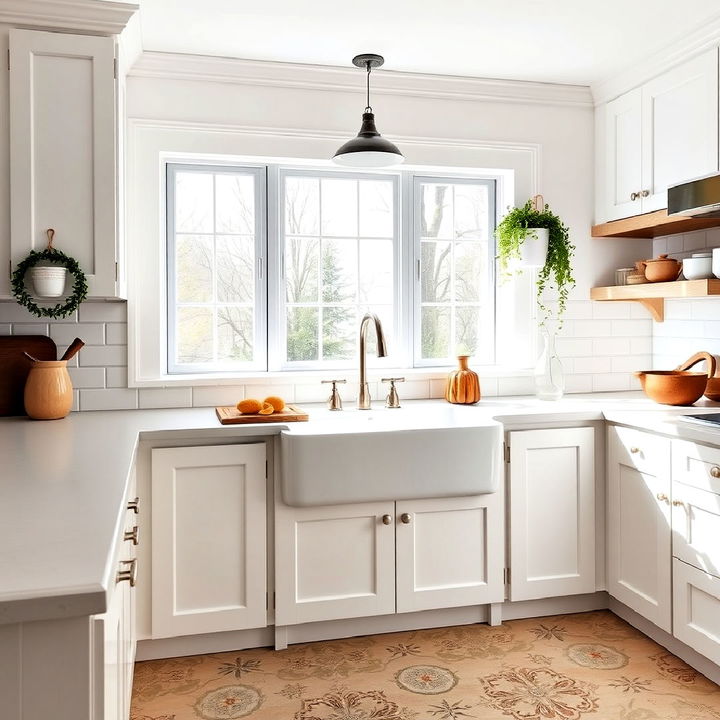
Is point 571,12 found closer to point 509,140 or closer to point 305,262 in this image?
point 509,140

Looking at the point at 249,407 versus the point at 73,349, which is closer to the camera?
the point at 249,407

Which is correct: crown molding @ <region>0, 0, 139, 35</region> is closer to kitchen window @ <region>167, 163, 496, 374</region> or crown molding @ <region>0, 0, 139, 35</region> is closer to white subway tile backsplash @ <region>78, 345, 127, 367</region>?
kitchen window @ <region>167, 163, 496, 374</region>

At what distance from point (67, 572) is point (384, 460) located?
1.64 metres

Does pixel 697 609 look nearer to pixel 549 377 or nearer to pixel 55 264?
pixel 549 377

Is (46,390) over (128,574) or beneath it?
over

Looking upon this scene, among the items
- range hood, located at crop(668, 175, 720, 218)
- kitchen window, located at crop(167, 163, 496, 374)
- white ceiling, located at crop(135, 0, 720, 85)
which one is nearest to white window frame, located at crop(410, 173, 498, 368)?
kitchen window, located at crop(167, 163, 496, 374)

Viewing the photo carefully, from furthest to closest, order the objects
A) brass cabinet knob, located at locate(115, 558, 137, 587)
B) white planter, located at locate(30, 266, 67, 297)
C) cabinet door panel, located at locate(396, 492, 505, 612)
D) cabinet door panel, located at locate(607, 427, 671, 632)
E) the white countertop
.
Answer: cabinet door panel, located at locate(396, 492, 505, 612)
cabinet door panel, located at locate(607, 427, 671, 632)
white planter, located at locate(30, 266, 67, 297)
brass cabinet knob, located at locate(115, 558, 137, 587)
the white countertop

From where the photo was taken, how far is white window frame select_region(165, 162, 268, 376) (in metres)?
3.24

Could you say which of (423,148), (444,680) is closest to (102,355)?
(423,148)

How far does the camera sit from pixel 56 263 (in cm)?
259

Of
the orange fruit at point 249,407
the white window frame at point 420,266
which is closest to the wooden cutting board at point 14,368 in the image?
the orange fruit at point 249,407

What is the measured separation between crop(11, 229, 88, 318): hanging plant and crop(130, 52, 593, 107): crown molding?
3.16ft

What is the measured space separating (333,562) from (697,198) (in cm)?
188

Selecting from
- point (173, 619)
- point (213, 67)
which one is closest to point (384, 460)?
point (173, 619)
